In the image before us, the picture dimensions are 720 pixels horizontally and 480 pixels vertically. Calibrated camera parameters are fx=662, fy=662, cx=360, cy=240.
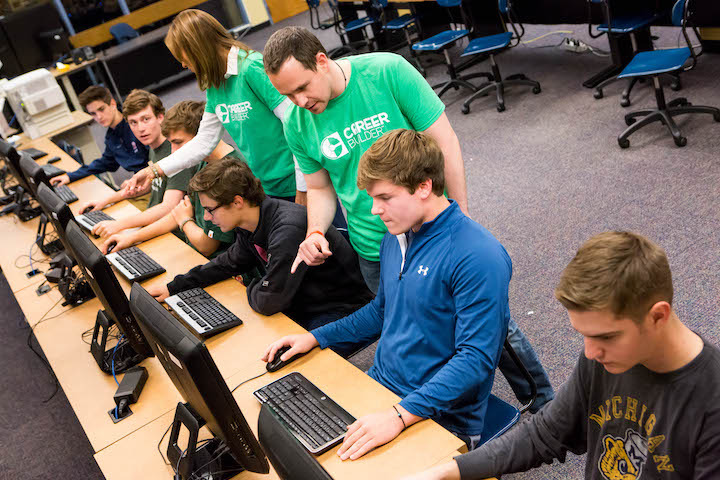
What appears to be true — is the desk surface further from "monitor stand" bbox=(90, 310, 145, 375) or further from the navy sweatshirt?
"monitor stand" bbox=(90, 310, 145, 375)

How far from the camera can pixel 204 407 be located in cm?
157

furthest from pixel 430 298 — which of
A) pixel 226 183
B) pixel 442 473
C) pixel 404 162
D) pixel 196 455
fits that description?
pixel 226 183

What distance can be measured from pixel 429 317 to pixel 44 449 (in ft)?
7.82

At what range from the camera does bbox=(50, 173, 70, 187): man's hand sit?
432cm

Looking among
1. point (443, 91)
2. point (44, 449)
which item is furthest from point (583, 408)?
point (443, 91)

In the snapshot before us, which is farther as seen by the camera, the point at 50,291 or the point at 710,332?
the point at 50,291

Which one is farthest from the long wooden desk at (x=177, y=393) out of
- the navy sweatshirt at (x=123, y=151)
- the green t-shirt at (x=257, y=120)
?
the navy sweatshirt at (x=123, y=151)

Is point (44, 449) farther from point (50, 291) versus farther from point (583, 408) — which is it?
point (583, 408)

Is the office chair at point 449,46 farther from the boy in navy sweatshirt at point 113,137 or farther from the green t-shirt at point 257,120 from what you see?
the green t-shirt at point 257,120

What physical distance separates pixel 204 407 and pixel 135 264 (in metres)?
1.58

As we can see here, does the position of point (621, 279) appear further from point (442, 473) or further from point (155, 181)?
point (155, 181)

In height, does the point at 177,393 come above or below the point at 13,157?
below

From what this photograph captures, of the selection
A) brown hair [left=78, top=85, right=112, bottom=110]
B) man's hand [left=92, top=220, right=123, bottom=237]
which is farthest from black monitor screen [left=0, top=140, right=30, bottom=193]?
man's hand [left=92, top=220, right=123, bottom=237]

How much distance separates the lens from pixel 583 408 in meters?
1.32
